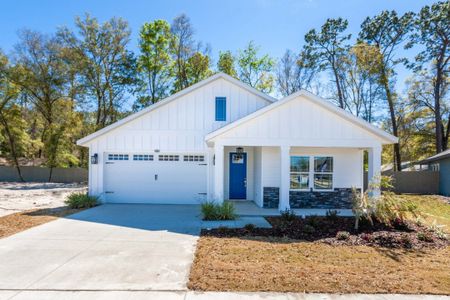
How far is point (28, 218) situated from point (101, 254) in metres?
5.03

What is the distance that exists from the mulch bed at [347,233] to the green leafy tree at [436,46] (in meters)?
20.7

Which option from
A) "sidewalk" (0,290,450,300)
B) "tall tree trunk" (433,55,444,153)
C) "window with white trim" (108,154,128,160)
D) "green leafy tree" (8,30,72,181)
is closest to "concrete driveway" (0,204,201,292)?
"sidewalk" (0,290,450,300)

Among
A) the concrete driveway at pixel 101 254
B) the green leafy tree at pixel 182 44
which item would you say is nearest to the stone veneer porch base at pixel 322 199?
the concrete driveway at pixel 101 254

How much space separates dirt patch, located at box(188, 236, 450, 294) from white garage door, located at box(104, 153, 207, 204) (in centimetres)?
639

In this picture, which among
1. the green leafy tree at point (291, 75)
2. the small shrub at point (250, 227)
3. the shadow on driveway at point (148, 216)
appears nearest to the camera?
the small shrub at point (250, 227)

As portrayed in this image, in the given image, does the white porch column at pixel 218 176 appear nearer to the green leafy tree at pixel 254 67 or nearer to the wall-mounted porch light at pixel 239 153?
the wall-mounted porch light at pixel 239 153

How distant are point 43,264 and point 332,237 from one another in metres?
6.09

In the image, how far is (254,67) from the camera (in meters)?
27.9

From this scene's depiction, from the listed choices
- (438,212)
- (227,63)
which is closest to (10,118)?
(227,63)

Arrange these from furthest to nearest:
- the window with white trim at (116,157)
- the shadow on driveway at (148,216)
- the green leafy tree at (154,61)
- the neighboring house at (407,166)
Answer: the green leafy tree at (154,61) → the neighboring house at (407,166) → the window with white trim at (116,157) → the shadow on driveway at (148,216)

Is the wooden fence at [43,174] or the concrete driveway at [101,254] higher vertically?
the wooden fence at [43,174]

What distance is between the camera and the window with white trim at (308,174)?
38.9 feet

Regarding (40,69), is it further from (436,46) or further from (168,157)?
(436,46)

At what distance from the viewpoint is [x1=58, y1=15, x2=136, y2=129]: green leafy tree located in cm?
2467
